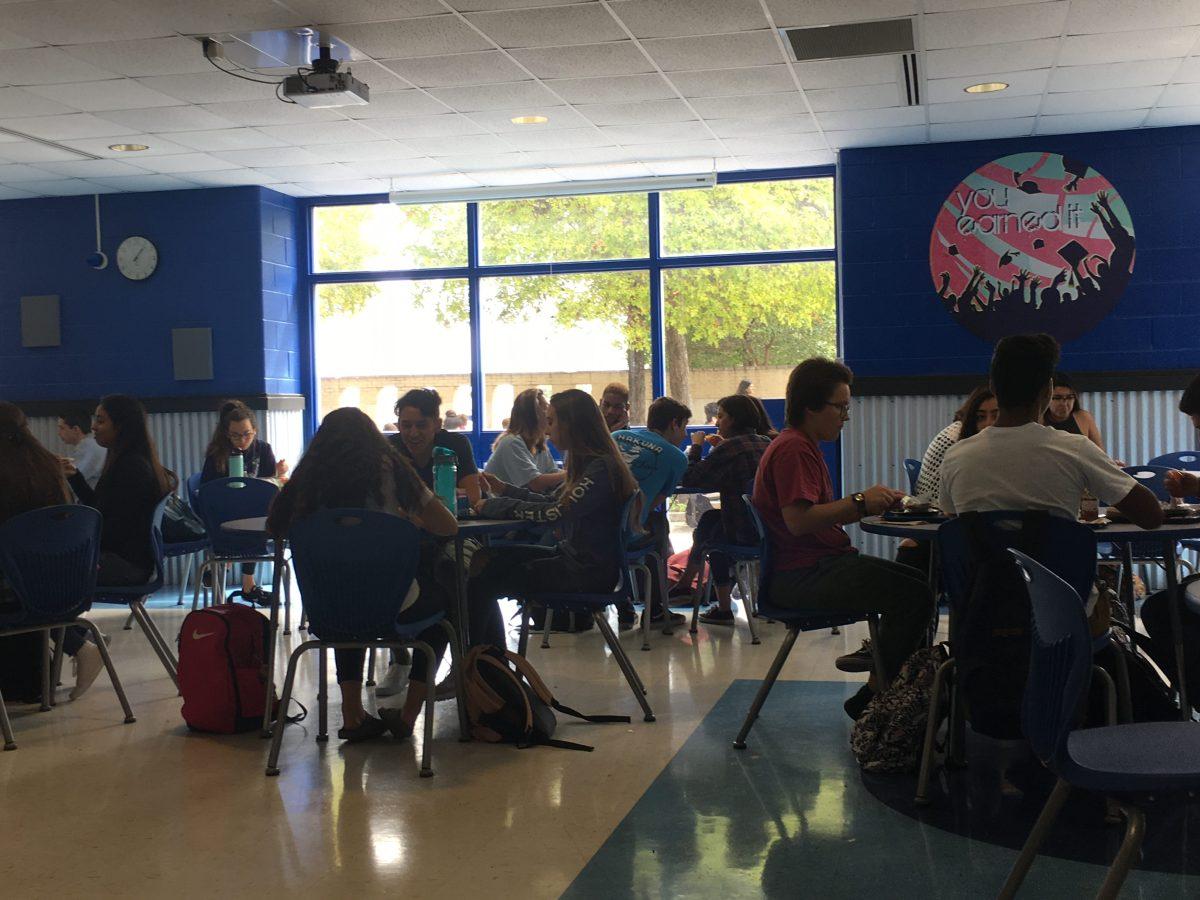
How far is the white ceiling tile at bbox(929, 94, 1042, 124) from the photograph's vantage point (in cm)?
698

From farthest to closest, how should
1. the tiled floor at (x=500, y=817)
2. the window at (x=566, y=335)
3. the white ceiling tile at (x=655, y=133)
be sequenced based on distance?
the window at (x=566, y=335)
the white ceiling tile at (x=655, y=133)
the tiled floor at (x=500, y=817)

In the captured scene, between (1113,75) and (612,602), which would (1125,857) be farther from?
(1113,75)

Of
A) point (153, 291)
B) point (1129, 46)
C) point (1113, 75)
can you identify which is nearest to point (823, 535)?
point (1129, 46)

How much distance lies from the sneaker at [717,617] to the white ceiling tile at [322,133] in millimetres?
3440

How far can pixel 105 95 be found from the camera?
651 centimetres

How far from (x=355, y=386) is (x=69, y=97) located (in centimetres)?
382

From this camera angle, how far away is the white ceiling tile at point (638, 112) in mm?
6957

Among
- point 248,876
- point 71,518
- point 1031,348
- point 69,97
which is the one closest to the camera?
point 248,876

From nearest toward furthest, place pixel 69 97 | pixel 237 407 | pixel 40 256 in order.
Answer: pixel 69 97, pixel 237 407, pixel 40 256

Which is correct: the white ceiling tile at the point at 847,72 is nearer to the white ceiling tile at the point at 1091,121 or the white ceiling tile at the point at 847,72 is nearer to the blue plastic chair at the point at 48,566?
the white ceiling tile at the point at 1091,121

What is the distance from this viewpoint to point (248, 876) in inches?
124

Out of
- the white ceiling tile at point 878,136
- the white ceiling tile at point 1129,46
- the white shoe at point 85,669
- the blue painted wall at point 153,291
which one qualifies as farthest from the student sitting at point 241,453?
the white ceiling tile at point 1129,46

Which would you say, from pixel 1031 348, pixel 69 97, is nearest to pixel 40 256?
pixel 69 97

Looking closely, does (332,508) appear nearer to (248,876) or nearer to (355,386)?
(248,876)
